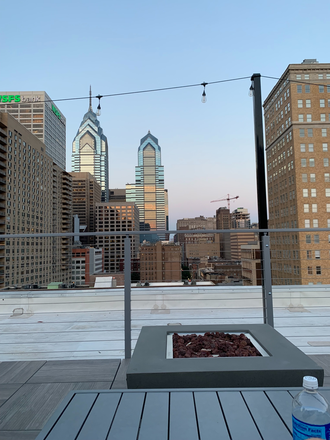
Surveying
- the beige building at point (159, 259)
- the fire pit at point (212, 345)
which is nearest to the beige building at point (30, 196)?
the beige building at point (159, 259)

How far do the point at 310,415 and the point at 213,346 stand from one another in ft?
2.93

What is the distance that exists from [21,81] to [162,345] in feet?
381

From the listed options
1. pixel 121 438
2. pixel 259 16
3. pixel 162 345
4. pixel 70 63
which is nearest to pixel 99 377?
pixel 162 345

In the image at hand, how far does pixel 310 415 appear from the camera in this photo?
60cm

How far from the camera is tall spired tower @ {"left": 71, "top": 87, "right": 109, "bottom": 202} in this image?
132 meters

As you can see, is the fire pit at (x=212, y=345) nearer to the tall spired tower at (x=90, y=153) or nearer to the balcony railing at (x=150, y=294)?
the balcony railing at (x=150, y=294)

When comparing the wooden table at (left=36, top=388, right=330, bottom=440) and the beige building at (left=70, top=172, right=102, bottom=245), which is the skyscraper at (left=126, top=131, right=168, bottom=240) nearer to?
the beige building at (left=70, top=172, right=102, bottom=245)

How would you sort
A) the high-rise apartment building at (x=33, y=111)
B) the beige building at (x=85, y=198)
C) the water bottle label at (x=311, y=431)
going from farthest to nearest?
the beige building at (x=85, y=198) < the high-rise apartment building at (x=33, y=111) < the water bottle label at (x=311, y=431)

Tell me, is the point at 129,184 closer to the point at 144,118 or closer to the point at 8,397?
the point at 144,118

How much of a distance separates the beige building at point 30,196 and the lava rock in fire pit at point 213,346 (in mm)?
44916

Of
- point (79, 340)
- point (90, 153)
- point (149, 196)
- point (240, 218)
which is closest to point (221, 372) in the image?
point (79, 340)

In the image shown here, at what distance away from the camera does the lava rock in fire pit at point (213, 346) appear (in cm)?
136

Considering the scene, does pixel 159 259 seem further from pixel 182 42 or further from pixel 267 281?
pixel 182 42

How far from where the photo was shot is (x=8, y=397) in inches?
59.3
